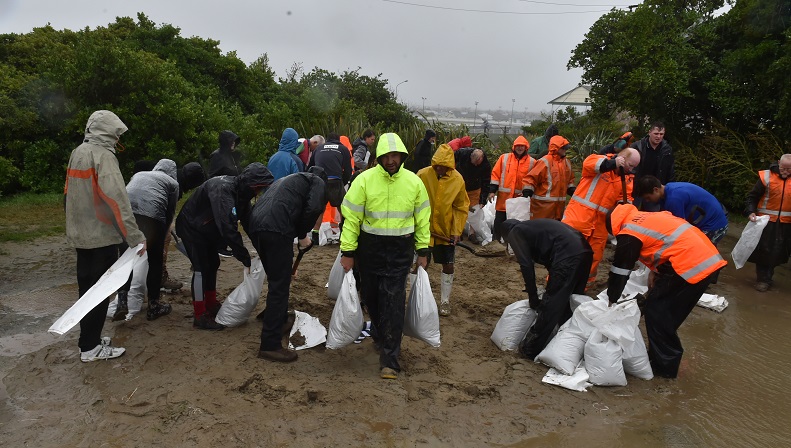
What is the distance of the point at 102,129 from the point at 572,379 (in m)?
3.85

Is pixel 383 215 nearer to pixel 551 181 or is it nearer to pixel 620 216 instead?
pixel 620 216

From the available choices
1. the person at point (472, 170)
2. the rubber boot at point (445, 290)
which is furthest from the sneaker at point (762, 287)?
the rubber boot at point (445, 290)

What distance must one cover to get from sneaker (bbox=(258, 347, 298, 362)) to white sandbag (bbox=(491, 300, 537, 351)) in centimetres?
172

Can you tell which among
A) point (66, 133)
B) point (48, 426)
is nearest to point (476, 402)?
point (48, 426)

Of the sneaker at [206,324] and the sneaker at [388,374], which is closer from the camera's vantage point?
the sneaker at [388,374]

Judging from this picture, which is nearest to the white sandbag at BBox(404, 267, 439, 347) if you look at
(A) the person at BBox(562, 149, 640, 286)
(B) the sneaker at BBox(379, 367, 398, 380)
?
(B) the sneaker at BBox(379, 367, 398, 380)

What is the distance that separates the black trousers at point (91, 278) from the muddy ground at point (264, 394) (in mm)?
184

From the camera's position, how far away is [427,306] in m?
4.14

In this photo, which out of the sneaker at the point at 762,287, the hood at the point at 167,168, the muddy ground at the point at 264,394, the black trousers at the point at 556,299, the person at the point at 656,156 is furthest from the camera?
the sneaker at the point at 762,287

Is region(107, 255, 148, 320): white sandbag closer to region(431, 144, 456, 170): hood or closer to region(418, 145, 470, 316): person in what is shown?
region(418, 145, 470, 316): person

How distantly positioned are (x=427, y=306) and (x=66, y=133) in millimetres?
8607

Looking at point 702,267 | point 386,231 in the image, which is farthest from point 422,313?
point 702,267

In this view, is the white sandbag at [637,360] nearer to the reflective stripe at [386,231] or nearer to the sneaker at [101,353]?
the reflective stripe at [386,231]

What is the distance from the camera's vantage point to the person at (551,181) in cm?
647
